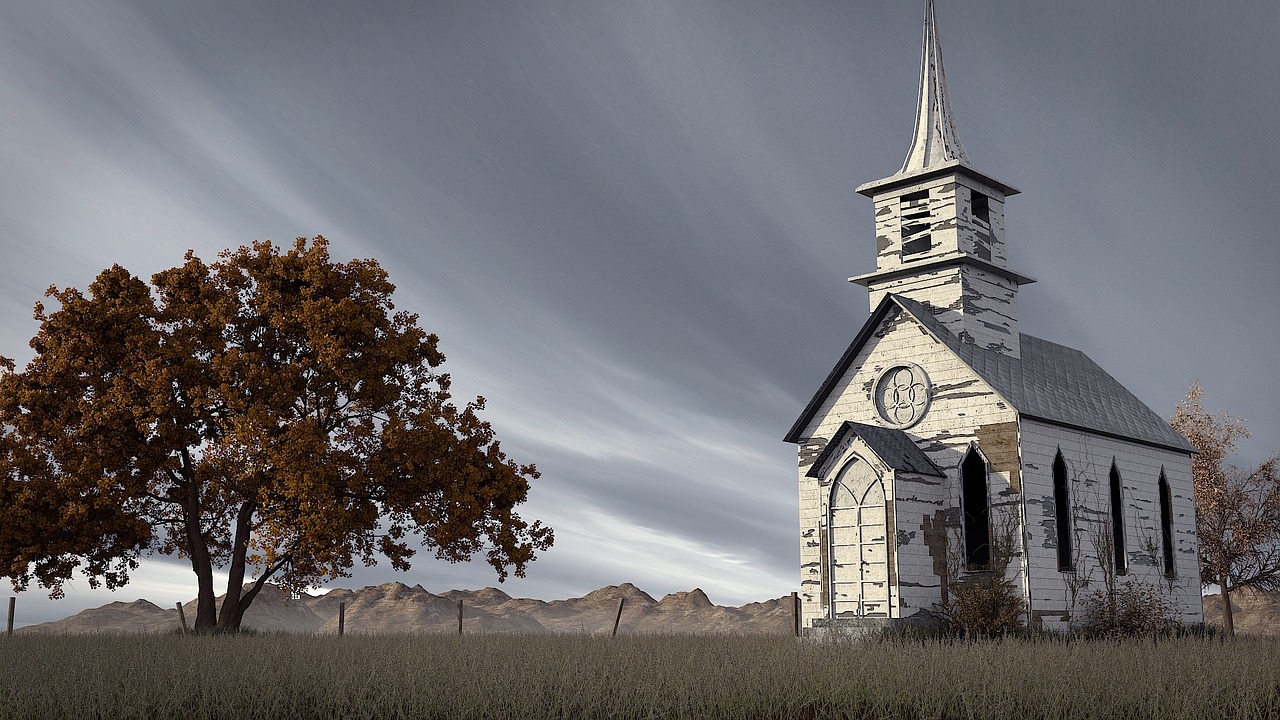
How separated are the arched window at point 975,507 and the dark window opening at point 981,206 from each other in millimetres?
8462

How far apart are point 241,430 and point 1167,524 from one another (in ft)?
80.6

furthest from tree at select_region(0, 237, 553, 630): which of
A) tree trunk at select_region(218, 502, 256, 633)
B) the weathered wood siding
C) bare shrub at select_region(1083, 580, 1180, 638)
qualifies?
bare shrub at select_region(1083, 580, 1180, 638)

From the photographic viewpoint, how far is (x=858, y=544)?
2523 centimetres

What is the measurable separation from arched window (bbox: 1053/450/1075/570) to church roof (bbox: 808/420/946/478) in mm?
2959

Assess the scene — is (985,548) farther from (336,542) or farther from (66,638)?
(66,638)

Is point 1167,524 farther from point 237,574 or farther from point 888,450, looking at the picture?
point 237,574

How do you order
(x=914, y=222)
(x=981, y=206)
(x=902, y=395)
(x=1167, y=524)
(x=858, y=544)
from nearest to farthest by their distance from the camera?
(x=858, y=544) → (x=902, y=395) → (x=1167, y=524) → (x=914, y=222) → (x=981, y=206)

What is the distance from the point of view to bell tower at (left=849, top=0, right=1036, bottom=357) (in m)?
30.2

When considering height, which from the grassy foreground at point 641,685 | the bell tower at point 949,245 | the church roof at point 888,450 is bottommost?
the grassy foreground at point 641,685

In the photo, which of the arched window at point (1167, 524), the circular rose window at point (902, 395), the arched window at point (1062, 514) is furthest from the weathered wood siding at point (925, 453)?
the arched window at point (1167, 524)

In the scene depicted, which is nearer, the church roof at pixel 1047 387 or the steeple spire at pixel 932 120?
the church roof at pixel 1047 387

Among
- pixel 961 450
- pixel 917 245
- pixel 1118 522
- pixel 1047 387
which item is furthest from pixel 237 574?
pixel 1118 522

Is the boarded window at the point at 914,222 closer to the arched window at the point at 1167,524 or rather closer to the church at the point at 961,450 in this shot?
the church at the point at 961,450

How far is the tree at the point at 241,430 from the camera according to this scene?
26844mm
